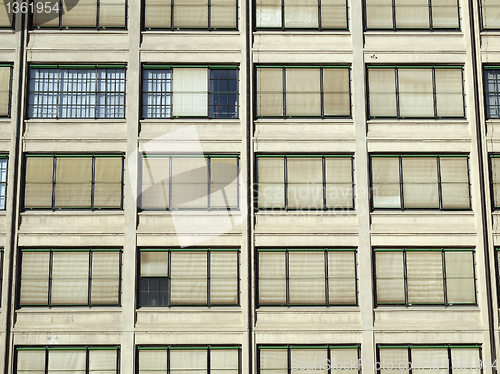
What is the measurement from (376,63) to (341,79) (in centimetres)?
170

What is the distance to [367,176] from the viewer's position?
72.1 feet

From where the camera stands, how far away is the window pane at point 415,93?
22.7m

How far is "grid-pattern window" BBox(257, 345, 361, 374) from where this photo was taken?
21.0m

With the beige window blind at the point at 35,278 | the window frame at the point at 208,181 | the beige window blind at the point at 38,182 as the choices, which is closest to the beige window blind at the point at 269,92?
the window frame at the point at 208,181

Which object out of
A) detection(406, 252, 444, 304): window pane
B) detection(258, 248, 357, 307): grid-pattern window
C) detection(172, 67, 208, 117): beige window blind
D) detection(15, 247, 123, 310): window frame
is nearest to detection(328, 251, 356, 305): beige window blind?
detection(258, 248, 357, 307): grid-pattern window

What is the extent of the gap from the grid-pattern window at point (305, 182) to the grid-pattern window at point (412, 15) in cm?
643

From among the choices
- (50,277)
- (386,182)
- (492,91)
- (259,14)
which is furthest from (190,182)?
(492,91)

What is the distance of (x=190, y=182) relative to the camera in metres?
22.2

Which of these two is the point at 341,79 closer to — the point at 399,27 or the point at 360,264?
the point at 399,27

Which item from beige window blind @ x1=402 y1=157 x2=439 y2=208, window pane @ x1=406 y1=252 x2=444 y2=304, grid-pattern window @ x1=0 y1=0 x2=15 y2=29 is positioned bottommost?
window pane @ x1=406 y1=252 x2=444 y2=304

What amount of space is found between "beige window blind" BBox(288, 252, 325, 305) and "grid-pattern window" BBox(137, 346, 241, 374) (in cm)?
338

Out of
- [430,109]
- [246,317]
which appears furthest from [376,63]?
[246,317]

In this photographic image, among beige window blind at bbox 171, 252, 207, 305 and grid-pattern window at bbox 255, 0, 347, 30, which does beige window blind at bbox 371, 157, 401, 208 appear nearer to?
grid-pattern window at bbox 255, 0, 347, 30

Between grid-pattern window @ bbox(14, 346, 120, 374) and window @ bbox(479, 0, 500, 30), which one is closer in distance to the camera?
grid-pattern window @ bbox(14, 346, 120, 374)
